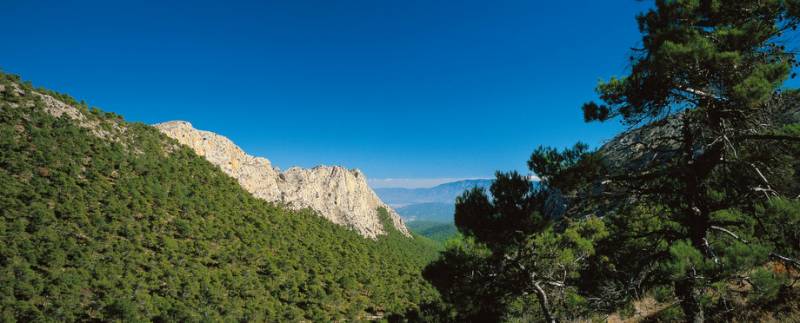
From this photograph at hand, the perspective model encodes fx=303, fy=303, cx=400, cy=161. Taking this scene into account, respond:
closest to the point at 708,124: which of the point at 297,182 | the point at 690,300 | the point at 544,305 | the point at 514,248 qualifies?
the point at 690,300

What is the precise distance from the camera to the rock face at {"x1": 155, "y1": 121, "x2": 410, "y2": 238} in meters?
89.9

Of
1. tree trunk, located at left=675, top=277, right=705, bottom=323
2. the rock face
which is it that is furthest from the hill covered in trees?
the rock face

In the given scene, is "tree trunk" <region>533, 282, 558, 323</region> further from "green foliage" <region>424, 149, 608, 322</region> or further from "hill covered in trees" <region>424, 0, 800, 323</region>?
"hill covered in trees" <region>424, 0, 800, 323</region>

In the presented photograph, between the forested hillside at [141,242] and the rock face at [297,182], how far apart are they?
8516 mm

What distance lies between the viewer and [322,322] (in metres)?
49.9

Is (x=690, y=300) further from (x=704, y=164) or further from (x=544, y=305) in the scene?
(x=544, y=305)

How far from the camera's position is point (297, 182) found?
386 ft

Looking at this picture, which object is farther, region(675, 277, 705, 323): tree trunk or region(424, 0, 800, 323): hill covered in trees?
region(675, 277, 705, 323): tree trunk

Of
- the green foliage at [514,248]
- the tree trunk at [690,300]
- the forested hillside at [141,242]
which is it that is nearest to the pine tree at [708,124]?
the tree trunk at [690,300]

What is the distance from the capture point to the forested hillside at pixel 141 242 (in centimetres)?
3434

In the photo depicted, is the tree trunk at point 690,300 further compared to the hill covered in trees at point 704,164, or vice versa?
the tree trunk at point 690,300

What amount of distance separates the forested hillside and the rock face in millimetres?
8516

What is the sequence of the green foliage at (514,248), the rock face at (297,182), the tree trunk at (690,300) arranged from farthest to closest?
the rock face at (297,182)
the green foliage at (514,248)
the tree trunk at (690,300)

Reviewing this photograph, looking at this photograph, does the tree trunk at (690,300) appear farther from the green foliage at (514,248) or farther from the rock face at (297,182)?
the rock face at (297,182)
